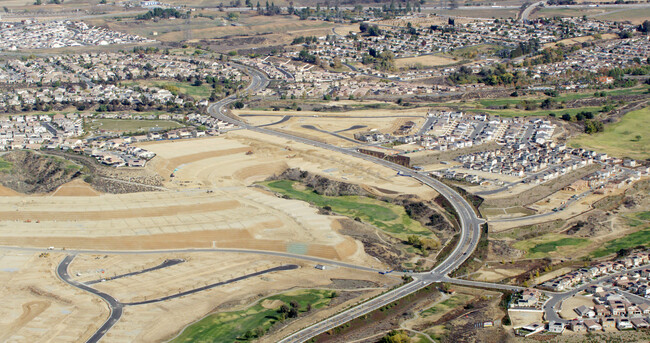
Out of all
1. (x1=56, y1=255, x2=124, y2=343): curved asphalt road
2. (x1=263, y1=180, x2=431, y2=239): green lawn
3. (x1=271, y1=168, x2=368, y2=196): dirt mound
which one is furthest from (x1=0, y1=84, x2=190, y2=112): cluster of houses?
(x1=56, y1=255, x2=124, y2=343): curved asphalt road

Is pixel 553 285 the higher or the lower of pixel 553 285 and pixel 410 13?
the lower

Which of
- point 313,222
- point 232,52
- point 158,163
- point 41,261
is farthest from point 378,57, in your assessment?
point 41,261

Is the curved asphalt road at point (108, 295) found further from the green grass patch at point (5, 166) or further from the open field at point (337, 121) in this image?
the open field at point (337, 121)

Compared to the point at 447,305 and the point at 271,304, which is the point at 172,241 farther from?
the point at 447,305

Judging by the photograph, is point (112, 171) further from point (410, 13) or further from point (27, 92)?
point (410, 13)

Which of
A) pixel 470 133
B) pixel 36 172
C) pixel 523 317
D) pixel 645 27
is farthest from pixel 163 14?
pixel 523 317

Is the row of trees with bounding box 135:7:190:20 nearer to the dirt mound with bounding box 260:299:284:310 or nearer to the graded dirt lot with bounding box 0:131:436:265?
the graded dirt lot with bounding box 0:131:436:265

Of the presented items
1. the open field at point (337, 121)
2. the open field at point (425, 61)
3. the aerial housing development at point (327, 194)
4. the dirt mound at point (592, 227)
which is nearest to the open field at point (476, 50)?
the aerial housing development at point (327, 194)
